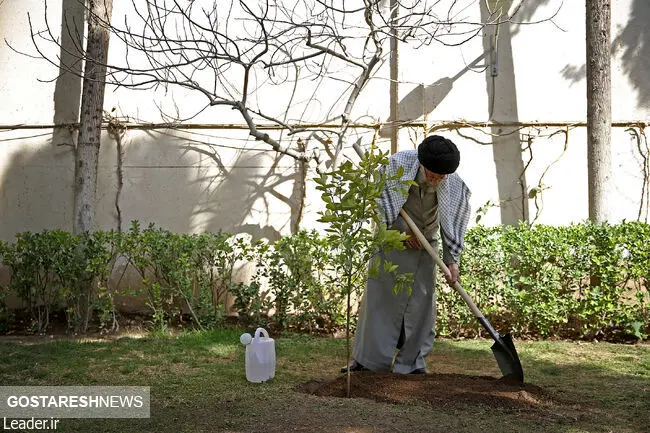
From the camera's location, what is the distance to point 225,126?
8.33m

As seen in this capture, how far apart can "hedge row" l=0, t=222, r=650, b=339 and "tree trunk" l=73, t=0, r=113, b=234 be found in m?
0.51

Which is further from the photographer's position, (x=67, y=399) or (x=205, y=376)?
(x=205, y=376)

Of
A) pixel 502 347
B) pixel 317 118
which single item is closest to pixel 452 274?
pixel 502 347

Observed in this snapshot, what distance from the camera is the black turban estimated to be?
16.0 ft

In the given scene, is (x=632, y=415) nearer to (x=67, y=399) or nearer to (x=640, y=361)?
(x=640, y=361)

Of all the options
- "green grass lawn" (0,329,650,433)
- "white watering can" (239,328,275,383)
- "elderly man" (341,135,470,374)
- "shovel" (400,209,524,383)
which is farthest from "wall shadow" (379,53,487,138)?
"white watering can" (239,328,275,383)

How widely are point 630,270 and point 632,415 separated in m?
2.87

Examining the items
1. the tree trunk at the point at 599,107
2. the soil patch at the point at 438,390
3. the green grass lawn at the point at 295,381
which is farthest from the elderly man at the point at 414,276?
the tree trunk at the point at 599,107

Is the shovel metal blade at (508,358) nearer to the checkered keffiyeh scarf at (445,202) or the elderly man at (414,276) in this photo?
the elderly man at (414,276)

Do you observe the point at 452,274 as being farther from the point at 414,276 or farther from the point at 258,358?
the point at 258,358

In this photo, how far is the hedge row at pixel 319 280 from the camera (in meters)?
7.07

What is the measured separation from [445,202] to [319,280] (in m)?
2.50

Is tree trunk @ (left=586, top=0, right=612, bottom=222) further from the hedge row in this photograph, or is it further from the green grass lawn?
the green grass lawn

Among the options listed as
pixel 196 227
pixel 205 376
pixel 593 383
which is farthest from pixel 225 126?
pixel 593 383
